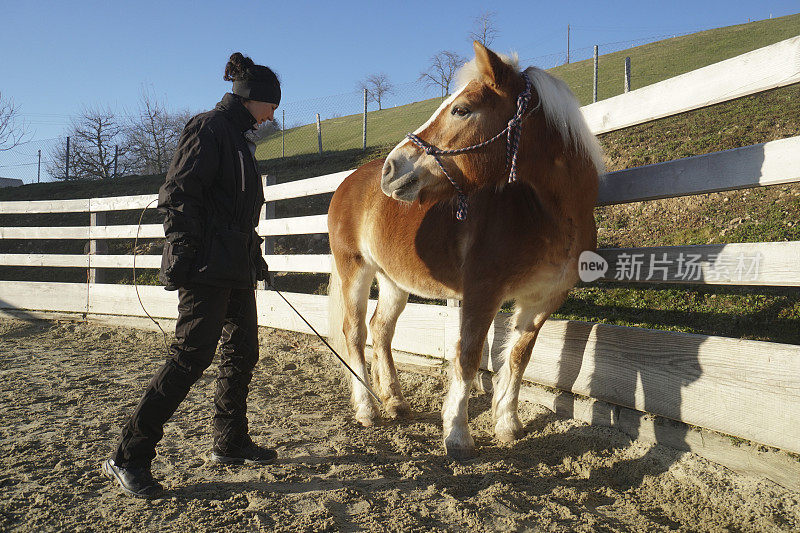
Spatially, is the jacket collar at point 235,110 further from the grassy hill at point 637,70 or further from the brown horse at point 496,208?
the grassy hill at point 637,70

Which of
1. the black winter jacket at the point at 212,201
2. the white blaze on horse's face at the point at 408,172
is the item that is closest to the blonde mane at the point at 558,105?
the white blaze on horse's face at the point at 408,172

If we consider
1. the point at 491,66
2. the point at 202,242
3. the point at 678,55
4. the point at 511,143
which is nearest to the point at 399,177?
the point at 511,143

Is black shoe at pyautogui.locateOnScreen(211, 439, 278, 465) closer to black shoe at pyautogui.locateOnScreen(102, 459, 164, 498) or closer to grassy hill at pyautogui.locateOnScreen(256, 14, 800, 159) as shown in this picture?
black shoe at pyautogui.locateOnScreen(102, 459, 164, 498)

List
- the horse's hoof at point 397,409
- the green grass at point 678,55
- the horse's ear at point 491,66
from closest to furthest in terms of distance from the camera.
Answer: the horse's ear at point 491,66, the horse's hoof at point 397,409, the green grass at point 678,55

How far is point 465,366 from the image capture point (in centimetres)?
292

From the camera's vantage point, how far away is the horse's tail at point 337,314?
420 centimetres

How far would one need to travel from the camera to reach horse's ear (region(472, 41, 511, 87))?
254 cm

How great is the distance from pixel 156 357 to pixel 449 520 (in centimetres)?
439

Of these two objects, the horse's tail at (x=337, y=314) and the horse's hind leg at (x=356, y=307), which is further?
the horse's tail at (x=337, y=314)

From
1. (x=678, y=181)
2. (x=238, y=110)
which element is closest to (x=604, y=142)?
(x=678, y=181)

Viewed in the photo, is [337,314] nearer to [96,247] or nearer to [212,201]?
[212,201]

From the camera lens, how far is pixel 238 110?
266 cm

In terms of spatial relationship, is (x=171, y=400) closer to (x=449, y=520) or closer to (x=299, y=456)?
(x=299, y=456)

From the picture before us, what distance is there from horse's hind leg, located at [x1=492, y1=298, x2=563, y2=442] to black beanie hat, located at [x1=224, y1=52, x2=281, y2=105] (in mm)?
1875
